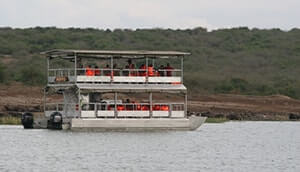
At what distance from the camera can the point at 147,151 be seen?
47.0 meters

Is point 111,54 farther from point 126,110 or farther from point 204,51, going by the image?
point 204,51

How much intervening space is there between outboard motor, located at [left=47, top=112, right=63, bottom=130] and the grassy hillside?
89.9ft

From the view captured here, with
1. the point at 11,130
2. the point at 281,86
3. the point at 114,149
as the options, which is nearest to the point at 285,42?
the point at 281,86

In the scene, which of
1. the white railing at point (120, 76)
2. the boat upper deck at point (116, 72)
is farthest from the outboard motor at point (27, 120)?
the white railing at point (120, 76)

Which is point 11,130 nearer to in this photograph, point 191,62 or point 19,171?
point 19,171

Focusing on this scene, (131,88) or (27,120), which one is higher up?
(131,88)

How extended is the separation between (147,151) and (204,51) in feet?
253

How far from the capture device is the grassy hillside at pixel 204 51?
A: 94544 millimetres

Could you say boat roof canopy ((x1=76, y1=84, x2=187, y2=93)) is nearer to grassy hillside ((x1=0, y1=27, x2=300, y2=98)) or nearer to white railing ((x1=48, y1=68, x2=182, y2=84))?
white railing ((x1=48, y1=68, x2=182, y2=84))

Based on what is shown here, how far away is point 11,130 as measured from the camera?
59219 mm

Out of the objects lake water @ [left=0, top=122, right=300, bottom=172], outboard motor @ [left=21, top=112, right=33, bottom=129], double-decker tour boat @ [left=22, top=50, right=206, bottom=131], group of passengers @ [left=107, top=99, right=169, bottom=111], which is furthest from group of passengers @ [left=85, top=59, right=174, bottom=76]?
outboard motor @ [left=21, top=112, right=33, bottom=129]

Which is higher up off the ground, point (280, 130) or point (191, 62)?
point (191, 62)

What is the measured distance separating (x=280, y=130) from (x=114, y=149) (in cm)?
2207

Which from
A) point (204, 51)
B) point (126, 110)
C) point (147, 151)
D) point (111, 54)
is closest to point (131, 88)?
point (126, 110)
